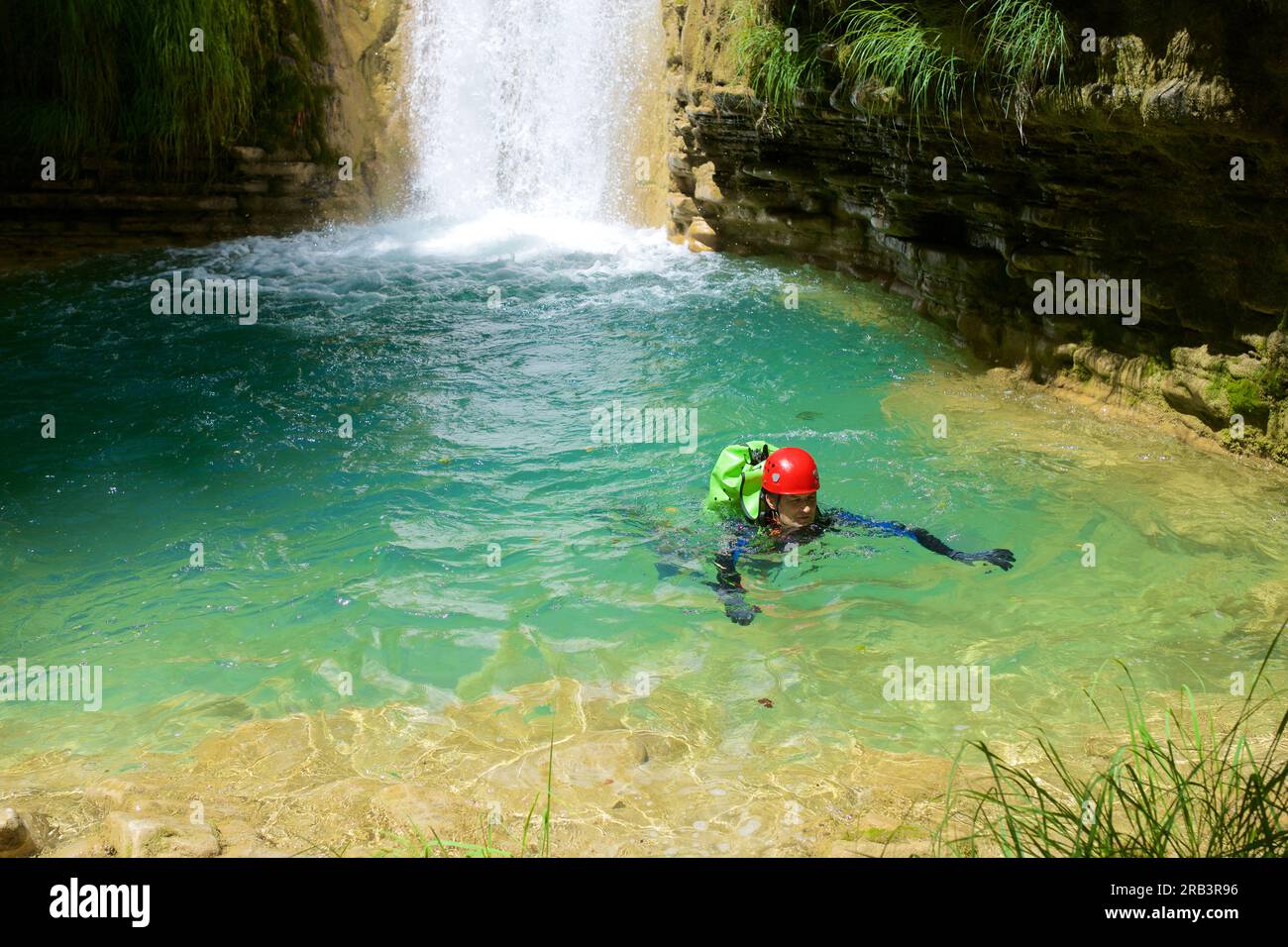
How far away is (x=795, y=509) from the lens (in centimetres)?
527

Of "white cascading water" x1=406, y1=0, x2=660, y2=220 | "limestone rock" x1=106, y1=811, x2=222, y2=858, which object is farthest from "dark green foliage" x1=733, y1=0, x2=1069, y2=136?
"limestone rock" x1=106, y1=811, x2=222, y2=858

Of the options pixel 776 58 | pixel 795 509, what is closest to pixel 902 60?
pixel 776 58

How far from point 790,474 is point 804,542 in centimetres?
39

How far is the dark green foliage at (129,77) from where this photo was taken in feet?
35.6

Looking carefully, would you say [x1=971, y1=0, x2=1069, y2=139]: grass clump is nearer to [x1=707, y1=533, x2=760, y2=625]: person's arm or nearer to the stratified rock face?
the stratified rock face

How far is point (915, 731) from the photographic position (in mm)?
4070

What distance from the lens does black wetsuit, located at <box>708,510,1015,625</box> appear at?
16.7 ft

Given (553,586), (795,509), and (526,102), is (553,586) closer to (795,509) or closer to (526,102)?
(795,509)

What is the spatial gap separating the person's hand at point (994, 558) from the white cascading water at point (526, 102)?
9026mm

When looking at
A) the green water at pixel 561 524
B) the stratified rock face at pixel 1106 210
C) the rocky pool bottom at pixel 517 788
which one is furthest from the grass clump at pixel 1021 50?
the rocky pool bottom at pixel 517 788

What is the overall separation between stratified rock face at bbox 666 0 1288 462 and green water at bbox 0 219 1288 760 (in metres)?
0.41

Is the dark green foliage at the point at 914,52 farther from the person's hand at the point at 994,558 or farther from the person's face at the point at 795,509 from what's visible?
the person's face at the point at 795,509

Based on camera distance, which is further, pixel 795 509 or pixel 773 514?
pixel 773 514
